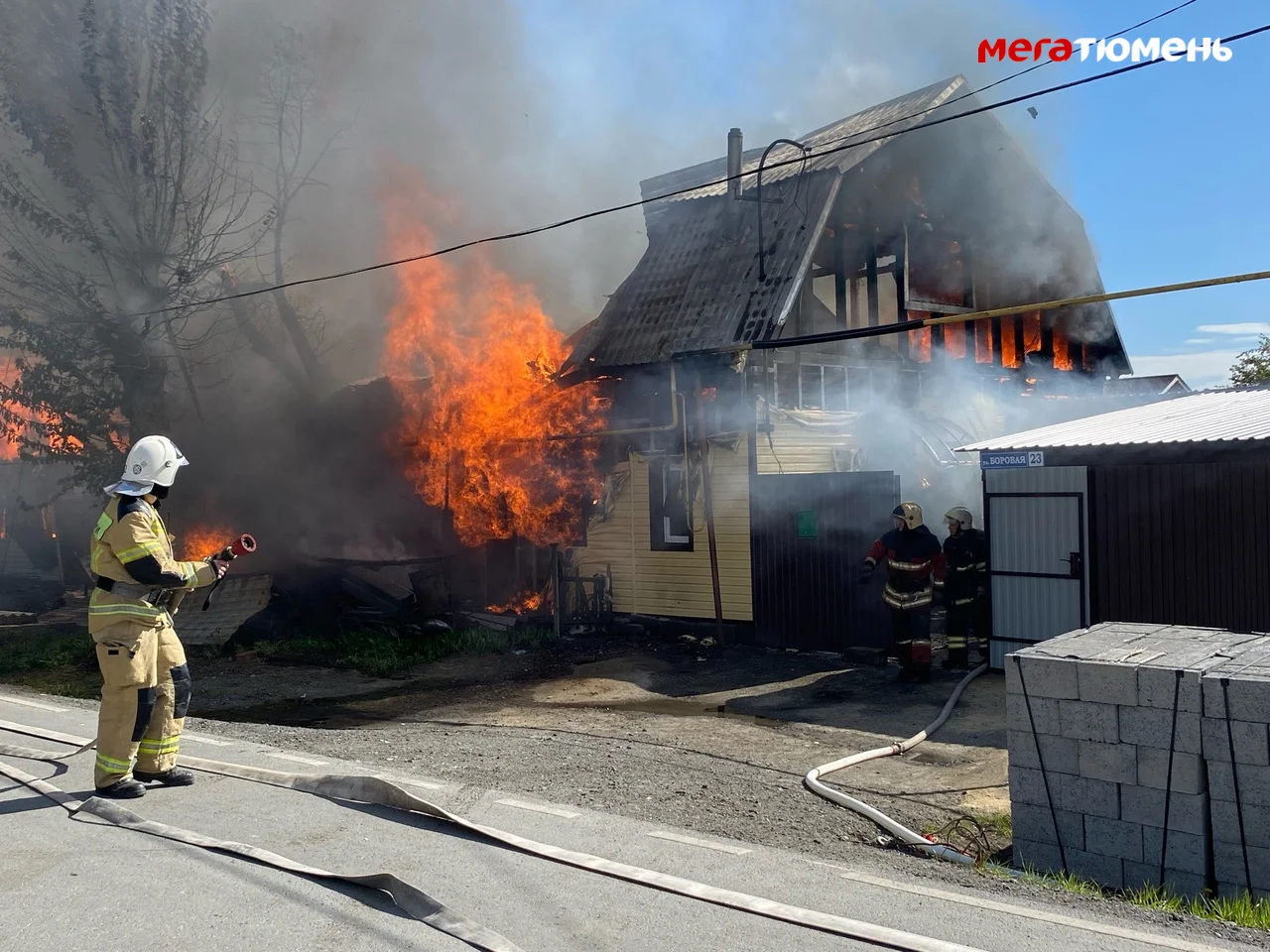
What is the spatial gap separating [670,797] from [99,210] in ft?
53.2

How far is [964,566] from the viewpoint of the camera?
1045 cm

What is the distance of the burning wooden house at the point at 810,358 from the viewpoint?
12172mm

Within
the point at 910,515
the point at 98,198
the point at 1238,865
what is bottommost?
the point at 1238,865

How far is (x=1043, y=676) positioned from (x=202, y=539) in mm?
16283

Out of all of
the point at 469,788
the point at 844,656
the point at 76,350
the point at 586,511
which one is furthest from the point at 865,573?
the point at 76,350

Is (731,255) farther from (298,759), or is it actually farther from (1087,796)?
(1087,796)

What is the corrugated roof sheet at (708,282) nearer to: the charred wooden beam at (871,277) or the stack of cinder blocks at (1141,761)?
the charred wooden beam at (871,277)

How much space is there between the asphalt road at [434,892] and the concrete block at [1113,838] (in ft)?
3.75

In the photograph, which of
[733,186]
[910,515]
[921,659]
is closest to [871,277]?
[733,186]

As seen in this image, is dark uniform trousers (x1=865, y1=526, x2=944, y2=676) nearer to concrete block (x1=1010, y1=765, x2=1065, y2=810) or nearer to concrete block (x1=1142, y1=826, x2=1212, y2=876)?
concrete block (x1=1010, y1=765, x2=1065, y2=810)

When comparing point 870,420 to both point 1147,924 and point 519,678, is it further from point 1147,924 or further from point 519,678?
point 1147,924

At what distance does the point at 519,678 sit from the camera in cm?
1127

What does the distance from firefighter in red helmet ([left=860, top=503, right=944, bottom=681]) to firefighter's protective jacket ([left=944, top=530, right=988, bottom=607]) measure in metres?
0.30

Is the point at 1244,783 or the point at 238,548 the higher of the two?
the point at 238,548
